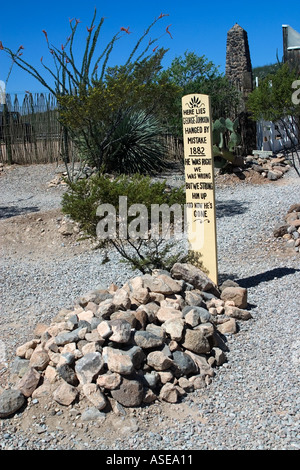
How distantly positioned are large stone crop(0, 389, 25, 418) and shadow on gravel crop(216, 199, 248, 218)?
6.05m

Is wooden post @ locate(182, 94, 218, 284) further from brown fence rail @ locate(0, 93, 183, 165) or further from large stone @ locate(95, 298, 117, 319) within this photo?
brown fence rail @ locate(0, 93, 183, 165)

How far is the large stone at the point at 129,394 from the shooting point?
380 cm

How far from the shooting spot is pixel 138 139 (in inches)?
516

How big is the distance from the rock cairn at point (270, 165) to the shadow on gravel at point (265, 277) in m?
5.88

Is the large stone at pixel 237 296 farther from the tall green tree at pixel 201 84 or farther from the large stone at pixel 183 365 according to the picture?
the tall green tree at pixel 201 84

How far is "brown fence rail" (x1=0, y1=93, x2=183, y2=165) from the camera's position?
51.4 feet

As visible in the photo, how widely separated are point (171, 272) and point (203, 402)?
175 cm

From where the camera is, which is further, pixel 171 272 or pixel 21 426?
pixel 171 272

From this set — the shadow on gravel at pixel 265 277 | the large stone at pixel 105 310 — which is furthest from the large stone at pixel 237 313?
the large stone at pixel 105 310

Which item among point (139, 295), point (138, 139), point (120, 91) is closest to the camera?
point (139, 295)

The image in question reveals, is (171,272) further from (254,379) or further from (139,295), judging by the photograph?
(254,379)

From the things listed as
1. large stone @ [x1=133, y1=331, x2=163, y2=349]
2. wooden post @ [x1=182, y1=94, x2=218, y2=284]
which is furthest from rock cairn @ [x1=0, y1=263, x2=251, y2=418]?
wooden post @ [x1=182, y1=94, x2=218, y2=284]
